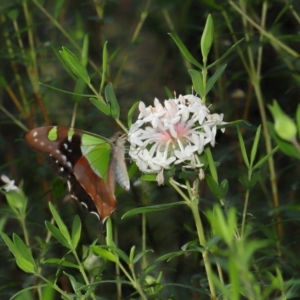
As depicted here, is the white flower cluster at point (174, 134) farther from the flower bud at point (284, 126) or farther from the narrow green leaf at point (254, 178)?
the flower bud at point (284, 126)

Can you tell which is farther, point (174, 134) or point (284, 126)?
point (174, 134)

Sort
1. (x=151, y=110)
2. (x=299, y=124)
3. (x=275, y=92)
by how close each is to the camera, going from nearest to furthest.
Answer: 1. (x=299, y=124)
2. (x=151, y=110)
3. (x=275, y=92)

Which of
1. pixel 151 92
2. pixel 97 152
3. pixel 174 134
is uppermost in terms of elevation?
pixel 174 134

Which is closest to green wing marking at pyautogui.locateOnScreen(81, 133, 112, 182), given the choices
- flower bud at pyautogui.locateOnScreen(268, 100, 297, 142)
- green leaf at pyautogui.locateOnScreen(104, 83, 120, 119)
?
green leaf at pyautogui.locateOnScreen(104, 83, 120, 119)

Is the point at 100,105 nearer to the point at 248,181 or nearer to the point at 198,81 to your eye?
the point at 198,81

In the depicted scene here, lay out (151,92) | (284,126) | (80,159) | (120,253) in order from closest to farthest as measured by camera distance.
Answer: (284,126) < (120,253) < (80,159) < (151,92)

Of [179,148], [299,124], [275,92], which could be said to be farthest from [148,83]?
[299,124]

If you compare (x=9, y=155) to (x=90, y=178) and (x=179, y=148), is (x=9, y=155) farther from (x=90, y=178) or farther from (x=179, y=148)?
(x=179, y=148)

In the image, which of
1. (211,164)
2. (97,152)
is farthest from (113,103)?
(97,152)
